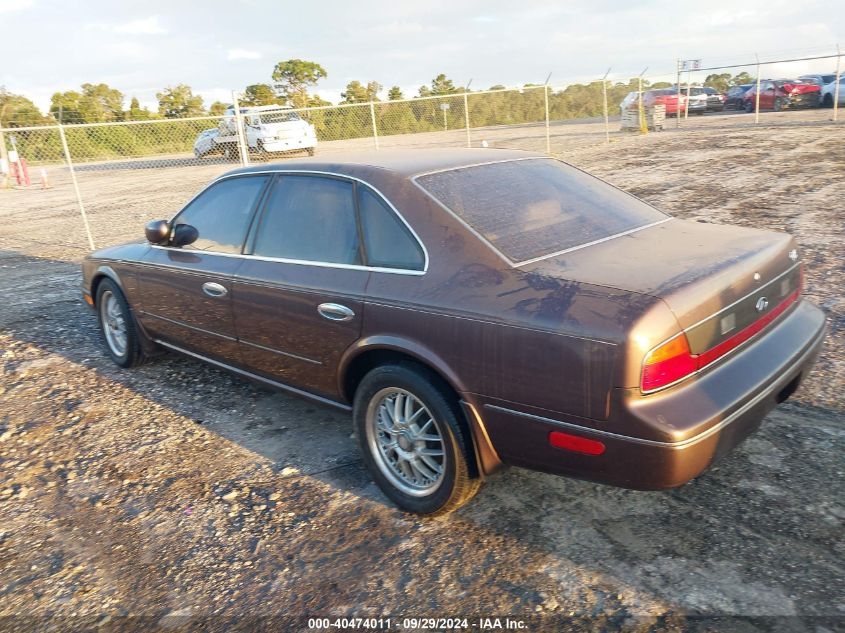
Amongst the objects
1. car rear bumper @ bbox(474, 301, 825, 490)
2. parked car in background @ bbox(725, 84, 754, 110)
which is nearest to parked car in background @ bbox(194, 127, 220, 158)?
car rear bumper @ bbox(474, 301, 825, 490)

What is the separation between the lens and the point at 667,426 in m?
2.39

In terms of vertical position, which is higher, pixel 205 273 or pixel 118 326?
pixel 205 273

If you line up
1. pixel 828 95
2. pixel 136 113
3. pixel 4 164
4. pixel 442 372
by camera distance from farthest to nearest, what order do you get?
pixel 136 113, pixel 828 95, pixel 4 164, pixel 442 372

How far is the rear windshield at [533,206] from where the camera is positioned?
3.06 m

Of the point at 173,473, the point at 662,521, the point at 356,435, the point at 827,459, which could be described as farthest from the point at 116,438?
the point at 827,459

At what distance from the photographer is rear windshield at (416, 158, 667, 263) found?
3.06 meters

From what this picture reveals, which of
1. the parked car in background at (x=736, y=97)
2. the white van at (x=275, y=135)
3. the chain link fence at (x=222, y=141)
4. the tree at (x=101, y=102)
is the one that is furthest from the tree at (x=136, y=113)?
the parked car in background at (x=736, y=97)

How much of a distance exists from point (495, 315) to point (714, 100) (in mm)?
31092

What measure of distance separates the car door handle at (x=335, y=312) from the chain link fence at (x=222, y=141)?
7.21 meters

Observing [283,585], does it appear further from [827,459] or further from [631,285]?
[827,459]

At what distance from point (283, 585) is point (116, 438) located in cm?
200

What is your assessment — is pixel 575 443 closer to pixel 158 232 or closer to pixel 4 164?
pixel 158 232

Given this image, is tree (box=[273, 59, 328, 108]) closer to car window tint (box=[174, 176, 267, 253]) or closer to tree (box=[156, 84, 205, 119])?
tree (box=[156, 84, 205, 119])

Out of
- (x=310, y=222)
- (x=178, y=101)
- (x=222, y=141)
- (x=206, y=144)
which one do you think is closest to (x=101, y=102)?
(x=178, y=101)
